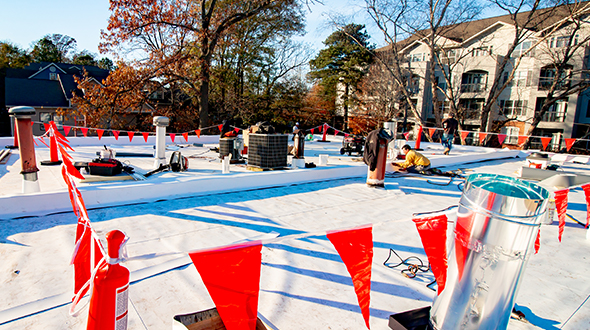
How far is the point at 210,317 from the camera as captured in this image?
7.12ft

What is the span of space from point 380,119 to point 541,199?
113 ft

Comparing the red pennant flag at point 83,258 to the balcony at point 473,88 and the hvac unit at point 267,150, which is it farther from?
the balcony at point 473,88

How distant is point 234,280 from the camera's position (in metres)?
1.94

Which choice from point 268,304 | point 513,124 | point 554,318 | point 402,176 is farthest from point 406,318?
point 513,124

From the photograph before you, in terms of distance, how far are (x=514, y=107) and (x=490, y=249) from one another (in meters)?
39.4

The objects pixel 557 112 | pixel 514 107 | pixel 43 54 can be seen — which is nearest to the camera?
pixel 557 112

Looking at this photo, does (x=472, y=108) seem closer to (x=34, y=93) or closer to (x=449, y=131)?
(x=449, y=131)

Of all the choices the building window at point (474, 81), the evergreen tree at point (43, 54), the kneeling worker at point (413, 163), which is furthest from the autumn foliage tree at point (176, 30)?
the evergreen tree at point (43, 54)

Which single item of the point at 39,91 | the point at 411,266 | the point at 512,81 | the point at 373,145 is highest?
the point at 512,81

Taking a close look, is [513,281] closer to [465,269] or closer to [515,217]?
[465,269]

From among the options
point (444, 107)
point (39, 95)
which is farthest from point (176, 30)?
point (444, 107)

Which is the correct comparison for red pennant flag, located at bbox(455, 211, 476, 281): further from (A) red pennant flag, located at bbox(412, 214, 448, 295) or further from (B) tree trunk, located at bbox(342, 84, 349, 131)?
(B) tree trunk, located at bbox(342, 84, 349, 131)

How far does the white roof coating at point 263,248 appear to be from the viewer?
8.95 ft

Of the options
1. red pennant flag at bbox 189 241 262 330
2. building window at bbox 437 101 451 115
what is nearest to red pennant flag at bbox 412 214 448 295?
red pennant flag at bbox 189 241 262 330
